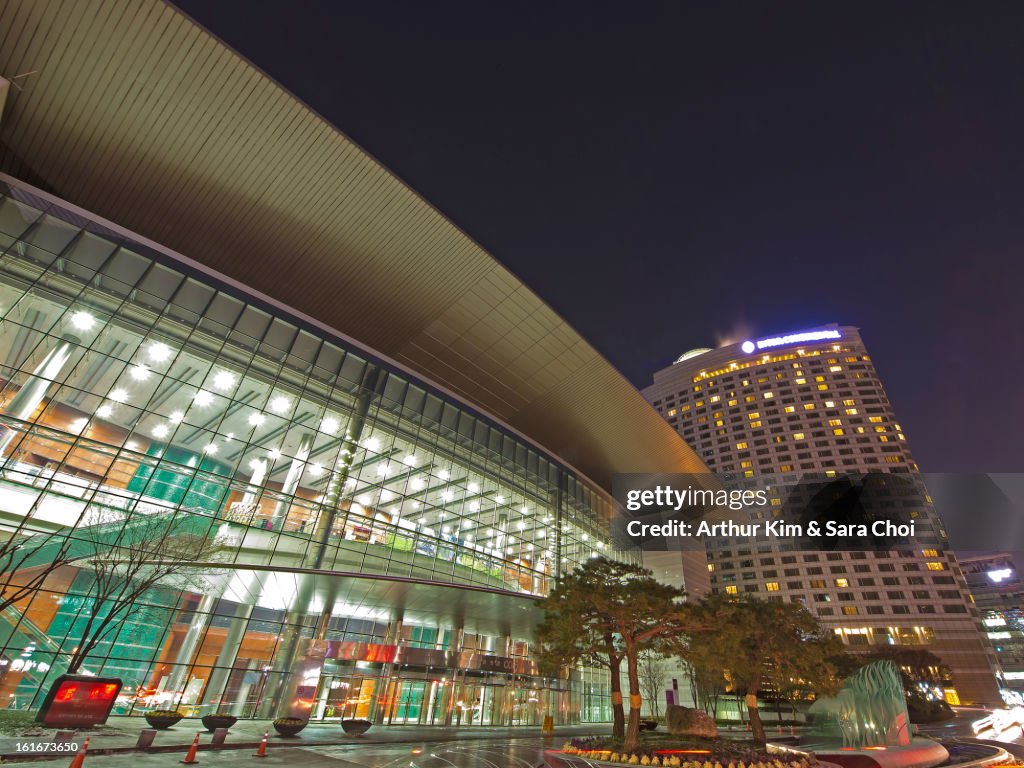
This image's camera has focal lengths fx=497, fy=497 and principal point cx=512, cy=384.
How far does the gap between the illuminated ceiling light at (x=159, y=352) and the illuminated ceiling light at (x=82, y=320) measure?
7.51ft

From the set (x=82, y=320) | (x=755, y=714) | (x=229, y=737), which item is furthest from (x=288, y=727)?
(x=755, y=714)

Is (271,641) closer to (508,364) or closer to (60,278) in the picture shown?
(60,278)

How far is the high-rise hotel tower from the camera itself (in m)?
77.8

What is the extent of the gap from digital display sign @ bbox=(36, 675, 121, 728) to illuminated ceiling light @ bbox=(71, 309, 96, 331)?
15.1m

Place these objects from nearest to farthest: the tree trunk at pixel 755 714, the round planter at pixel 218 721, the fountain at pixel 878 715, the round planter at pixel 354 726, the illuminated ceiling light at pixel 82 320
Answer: the round planter at pixel 218 721
the fountain at pixel 878 715
the round planter at pixel 354 726
the illuminated ceiling light at pixel 82 320
the tree trunk at pixel 755 714

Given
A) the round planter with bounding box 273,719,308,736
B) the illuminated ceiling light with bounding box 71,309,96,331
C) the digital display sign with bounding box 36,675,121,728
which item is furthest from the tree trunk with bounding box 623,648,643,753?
the illuminated ceiling light with bounding box 71,309,96,331

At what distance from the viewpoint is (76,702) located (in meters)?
12.4

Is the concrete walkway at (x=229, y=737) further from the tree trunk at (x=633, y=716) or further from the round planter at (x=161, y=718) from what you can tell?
the tree trunk at (x=633, y=716)

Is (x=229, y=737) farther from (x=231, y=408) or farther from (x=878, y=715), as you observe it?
(x=878, y=715)

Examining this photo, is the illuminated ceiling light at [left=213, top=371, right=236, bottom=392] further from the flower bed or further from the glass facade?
the flower bed

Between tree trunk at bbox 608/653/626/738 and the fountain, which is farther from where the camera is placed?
tree trunk at bbox 608/653/626/738

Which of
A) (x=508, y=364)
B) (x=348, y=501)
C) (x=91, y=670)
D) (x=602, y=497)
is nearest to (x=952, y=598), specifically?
(x=602, y=497)

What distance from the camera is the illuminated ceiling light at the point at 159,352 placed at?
892 inches

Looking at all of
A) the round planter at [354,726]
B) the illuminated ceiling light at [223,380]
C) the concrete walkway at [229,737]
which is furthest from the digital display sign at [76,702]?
the illuminated ceiling light at [223,380]
